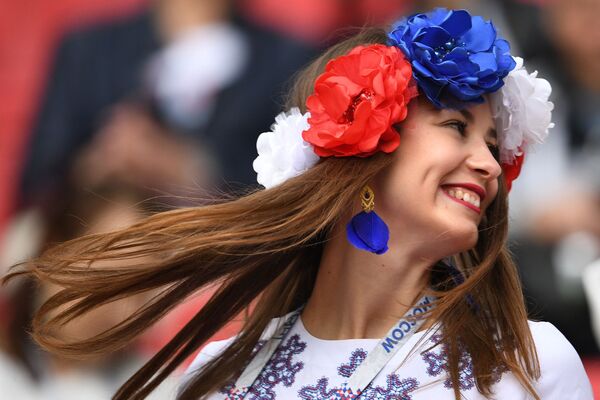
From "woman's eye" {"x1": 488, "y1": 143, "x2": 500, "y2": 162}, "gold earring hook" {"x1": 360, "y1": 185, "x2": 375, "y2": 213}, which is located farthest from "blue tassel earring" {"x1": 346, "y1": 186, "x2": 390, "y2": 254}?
"woman's eye" {"x1": 488, "y1": 143, "x2": 500, "y2": 162}

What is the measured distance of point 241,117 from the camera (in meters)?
4.86

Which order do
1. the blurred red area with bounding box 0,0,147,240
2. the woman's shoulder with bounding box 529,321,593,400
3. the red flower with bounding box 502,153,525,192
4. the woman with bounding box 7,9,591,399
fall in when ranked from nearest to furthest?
the woman's shoulder with bounding box 529,321,593,400 < the woman with bounding box 7,9,591,399 < the red flower with bounding box 502,153,525,192 < the blurred red area with bounding box 0,0,147,240

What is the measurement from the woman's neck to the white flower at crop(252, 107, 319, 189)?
0.23 m

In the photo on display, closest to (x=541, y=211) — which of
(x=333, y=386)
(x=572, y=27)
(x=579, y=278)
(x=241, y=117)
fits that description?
(x=579, y=278)

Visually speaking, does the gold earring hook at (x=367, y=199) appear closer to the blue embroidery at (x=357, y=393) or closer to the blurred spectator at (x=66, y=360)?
the blue embroidery at (x=357, y=393)

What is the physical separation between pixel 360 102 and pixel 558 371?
2.49 ft

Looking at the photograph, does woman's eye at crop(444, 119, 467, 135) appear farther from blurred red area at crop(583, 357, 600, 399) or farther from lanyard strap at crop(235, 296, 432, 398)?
blurred red area at crop(583, 357, 600, 399)

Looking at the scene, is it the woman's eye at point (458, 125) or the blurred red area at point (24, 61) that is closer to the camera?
the woman's eye at point (458, 125)

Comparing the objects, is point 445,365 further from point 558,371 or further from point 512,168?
point 512,168

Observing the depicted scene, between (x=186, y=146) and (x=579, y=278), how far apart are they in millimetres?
1720

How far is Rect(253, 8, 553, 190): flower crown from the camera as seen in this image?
2785mm

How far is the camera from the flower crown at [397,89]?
2.79 meters

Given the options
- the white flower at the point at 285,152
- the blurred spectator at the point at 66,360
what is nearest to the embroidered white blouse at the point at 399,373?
the white flower at the point at 285,152

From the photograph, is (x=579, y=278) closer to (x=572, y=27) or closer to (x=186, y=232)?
(x=572, y=27)
